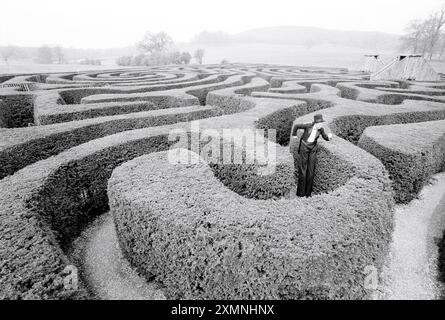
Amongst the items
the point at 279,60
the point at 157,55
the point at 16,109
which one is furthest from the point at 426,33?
the point at 16,109

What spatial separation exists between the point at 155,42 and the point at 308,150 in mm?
78204

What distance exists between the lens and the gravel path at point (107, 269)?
4.92 metres

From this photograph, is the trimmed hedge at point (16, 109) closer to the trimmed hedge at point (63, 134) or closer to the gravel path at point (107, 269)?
the trimmed hedge at point (63, 134)

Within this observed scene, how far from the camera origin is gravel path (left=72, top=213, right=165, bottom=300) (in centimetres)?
492

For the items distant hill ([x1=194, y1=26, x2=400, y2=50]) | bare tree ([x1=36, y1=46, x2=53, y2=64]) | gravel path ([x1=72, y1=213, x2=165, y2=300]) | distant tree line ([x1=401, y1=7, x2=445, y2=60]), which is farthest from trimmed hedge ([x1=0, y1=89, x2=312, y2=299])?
distant hill ([x1=194, y1=26, x2=400, y2=50])

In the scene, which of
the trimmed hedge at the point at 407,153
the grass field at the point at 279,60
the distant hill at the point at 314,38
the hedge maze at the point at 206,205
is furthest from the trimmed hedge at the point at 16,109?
the distant hill at the point at 314,38

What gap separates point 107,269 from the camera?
540 cm

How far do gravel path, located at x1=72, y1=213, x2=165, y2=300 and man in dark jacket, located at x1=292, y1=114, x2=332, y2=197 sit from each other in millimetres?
4198

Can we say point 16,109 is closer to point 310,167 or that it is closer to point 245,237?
point 310,167

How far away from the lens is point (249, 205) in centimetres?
448

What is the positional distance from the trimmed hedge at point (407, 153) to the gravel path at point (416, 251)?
0.46m

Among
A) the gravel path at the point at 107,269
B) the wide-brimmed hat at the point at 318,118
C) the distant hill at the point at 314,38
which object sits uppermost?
the distant hill at the point at 314,38

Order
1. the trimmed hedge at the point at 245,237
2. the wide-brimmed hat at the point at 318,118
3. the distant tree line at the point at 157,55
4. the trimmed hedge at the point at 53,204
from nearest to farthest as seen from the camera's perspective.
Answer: the trimmed hedge at the point at 53,204
the trimmed hedge at the point at 245,237
the wide-brimmed hat at the point at 318,118
the distant tree line at the point at 157,55
